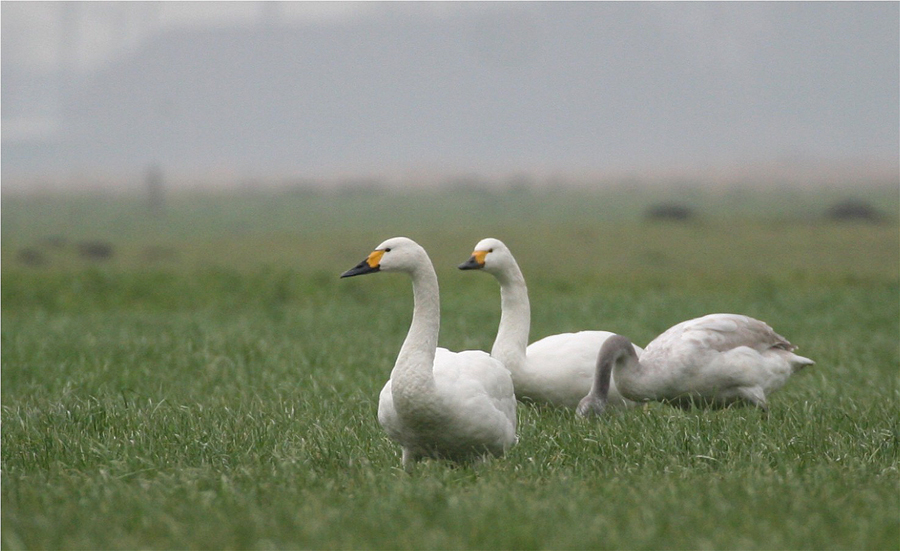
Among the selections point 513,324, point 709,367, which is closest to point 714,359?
point 709,367

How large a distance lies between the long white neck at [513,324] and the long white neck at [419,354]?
1966mm

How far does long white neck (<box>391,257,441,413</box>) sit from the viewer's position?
5.94 meters

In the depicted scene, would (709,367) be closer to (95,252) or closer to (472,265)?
(472,265)

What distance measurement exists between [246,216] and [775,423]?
92453mm

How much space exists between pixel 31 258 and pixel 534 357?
36.9 metres

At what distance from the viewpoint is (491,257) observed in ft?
26.6

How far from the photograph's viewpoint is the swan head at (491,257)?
8.04 m

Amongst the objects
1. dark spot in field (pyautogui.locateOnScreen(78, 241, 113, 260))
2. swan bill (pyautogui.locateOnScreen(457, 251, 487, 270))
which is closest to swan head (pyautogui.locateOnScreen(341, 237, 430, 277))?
swan bill (pyautogui.locateOnScreen(457, 251, 487, 270))

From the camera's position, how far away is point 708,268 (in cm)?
3322

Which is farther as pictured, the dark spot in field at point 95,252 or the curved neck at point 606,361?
the dark spot in field at point 95,252

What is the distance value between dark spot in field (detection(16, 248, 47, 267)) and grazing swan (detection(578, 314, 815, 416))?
35447 millimetres

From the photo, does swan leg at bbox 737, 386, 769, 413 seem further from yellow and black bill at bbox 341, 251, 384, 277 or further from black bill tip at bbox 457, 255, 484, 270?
yellow and black bill at bbox 341, 251, 384, 277

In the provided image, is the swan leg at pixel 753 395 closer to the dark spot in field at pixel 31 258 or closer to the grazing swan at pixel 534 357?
the grazing swan at pixel 534 357

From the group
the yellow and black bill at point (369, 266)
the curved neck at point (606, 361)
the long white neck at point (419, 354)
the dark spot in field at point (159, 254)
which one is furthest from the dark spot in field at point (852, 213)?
the yellow and black bill at point (369, 266)
